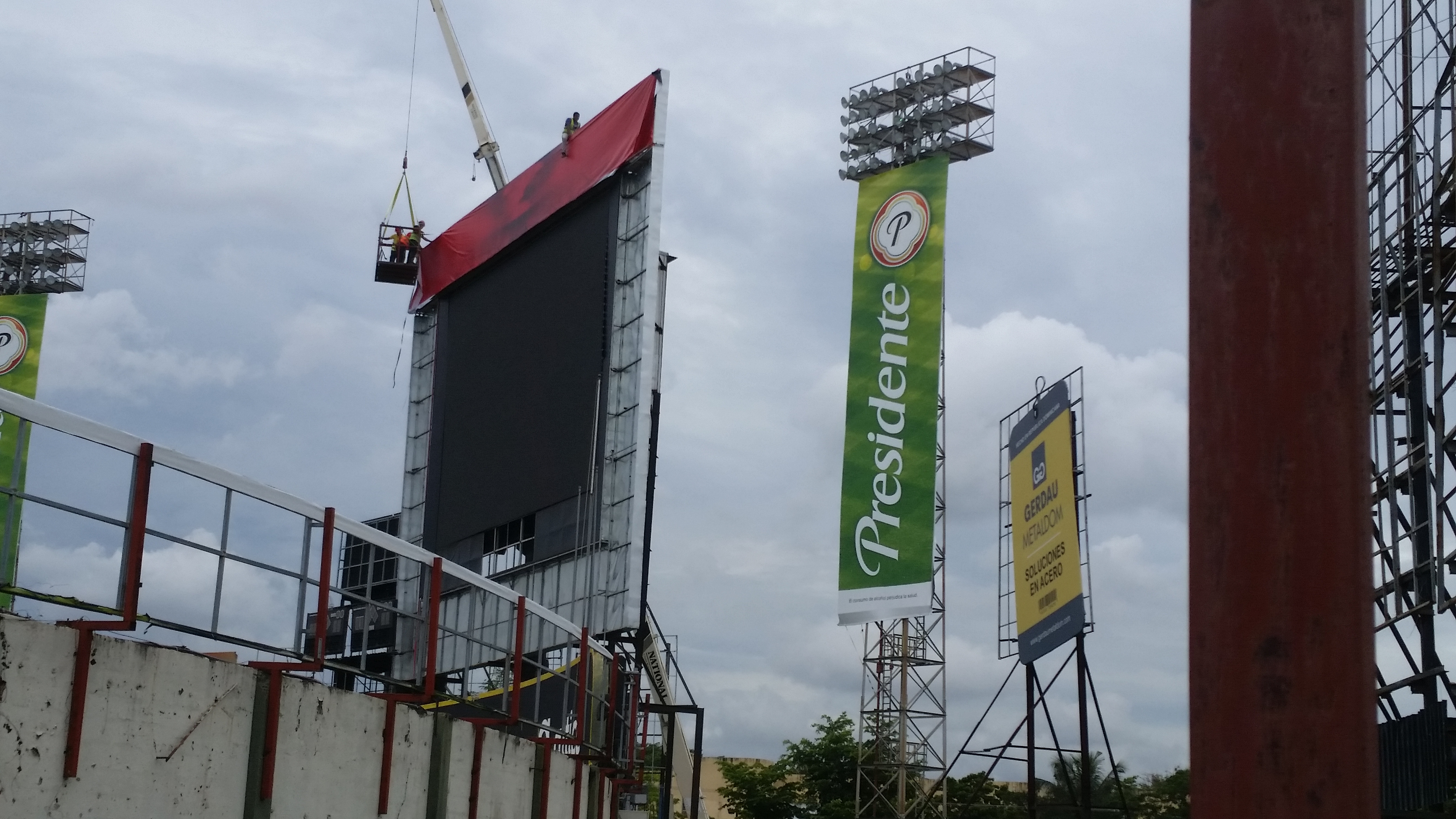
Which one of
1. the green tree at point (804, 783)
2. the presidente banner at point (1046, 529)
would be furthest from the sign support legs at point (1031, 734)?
the green tree at point (804, 783)

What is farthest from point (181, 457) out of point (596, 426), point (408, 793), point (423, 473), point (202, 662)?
point (423, 473)

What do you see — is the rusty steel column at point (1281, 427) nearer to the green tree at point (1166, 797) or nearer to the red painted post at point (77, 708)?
the red painted post at point (77, 708)

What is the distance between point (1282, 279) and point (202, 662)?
34.8 feet

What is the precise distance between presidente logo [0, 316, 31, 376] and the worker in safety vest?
1490 cm

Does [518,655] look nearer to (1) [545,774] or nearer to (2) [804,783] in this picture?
(1) [545,774]

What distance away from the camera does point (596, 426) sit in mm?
27781

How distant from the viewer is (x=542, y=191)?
31781mm

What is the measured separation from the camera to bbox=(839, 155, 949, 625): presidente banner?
3309cm

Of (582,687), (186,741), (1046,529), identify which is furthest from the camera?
(1046,529)

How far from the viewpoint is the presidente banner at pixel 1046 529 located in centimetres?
2327

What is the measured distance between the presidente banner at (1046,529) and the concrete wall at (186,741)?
409 inches

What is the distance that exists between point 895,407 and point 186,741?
2394cm

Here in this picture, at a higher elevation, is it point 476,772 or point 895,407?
point 895,407

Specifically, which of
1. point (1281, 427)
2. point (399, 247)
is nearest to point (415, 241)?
point (399, 247)
